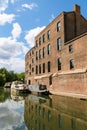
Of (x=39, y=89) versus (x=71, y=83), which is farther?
(x=39, y=89)

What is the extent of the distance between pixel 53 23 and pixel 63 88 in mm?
14697

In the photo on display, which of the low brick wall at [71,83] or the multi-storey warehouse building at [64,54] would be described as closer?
the low brick wall at [71,83]

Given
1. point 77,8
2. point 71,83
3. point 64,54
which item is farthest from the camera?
point 77,8

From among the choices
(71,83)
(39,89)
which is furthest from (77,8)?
(71,83)

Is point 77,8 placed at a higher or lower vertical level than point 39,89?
higher

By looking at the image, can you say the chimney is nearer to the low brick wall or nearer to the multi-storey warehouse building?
the multi-storey warehouse building

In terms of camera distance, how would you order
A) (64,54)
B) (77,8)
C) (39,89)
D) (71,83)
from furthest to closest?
(77,8) < (39,89) < (64,54) < (71,83)

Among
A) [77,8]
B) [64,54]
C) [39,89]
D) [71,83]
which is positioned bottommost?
[39,89]

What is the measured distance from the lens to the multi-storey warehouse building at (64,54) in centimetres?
2917

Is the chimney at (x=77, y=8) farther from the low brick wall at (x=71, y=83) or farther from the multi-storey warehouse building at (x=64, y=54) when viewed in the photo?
the low brick wall at (x=71, y=83)

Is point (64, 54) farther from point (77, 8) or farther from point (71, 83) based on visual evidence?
point (77, 8)

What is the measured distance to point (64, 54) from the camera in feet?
116

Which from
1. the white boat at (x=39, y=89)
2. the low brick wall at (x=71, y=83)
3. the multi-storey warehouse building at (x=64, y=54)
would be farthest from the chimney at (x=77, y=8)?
the white boat at (x=39, y=89)

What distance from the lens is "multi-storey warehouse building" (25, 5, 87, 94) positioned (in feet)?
95.7
